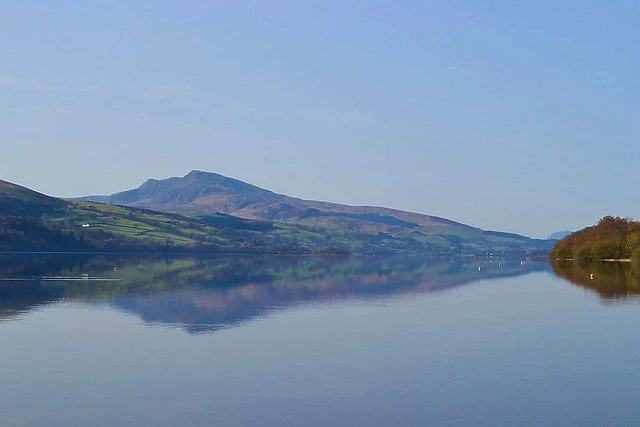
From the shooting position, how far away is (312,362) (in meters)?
21.9

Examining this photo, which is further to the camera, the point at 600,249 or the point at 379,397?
the point at 600,249

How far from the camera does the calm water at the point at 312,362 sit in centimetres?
1600

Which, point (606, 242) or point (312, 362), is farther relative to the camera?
point (606, 242)

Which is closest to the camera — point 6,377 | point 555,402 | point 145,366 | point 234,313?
point 555,402

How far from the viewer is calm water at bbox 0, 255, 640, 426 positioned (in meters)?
16.0

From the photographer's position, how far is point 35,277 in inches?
2352

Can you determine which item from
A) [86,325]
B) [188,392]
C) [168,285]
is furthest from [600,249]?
[188,392]

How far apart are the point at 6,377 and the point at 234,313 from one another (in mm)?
16118

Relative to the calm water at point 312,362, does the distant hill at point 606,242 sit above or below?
above

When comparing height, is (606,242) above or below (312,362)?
above

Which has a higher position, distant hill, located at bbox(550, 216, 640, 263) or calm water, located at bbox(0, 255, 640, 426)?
distant hill, located at bbox(550, 216, 640, 263)

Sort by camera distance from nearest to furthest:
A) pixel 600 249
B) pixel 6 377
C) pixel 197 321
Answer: pixel 6 377 → pixel 197 321 → pixel 600 249

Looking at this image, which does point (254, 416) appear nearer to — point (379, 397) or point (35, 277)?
point (379, 397)

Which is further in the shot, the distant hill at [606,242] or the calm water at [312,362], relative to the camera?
the distant hill at [606,242]
